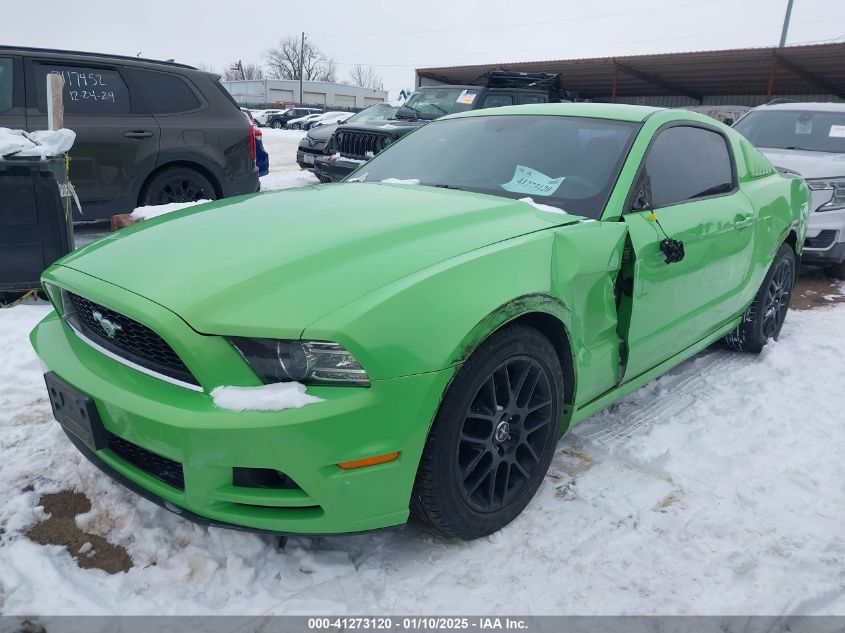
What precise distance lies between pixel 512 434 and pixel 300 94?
72390mm

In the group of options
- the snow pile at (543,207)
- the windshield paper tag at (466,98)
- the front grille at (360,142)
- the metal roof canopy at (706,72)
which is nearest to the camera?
the snow pile at (543,207)

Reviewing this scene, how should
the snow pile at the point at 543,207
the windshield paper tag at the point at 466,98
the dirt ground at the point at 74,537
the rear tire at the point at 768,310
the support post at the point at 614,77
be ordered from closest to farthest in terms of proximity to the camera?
1. the dirt ground at the point at 74,537
2. the snow pile at the point at 543,207
3. the rear tire at the point at 768,310
4. the windshield paper tag at the point at 466,98
5. the support post at the point at 614,77

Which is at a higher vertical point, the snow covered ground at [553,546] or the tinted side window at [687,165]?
the tinted side window at [687,165]

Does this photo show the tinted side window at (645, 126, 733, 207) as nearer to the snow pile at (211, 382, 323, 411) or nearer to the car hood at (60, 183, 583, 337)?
the car hood at (60, 183, 583, 337)

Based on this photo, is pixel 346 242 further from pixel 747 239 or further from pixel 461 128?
pixel 747 239

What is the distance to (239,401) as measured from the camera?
1.77 meters

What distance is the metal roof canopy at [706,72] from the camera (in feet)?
55.2

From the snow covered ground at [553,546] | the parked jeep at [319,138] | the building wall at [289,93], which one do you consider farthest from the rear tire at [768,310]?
the building wall at [289,93]

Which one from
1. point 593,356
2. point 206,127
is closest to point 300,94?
point 206,127

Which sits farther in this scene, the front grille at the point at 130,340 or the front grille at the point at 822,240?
the front grille at the point at 822,240

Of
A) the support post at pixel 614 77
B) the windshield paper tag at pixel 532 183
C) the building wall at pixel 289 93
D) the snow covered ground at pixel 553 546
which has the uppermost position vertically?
the building wall at pixel 289 93

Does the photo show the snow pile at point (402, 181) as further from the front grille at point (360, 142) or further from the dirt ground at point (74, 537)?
the front grille at point (360, 142)

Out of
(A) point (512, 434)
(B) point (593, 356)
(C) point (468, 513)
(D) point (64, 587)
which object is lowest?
(D) point (64, 587)

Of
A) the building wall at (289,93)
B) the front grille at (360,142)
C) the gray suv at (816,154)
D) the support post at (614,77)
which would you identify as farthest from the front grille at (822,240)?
the building wall at (289,93)
